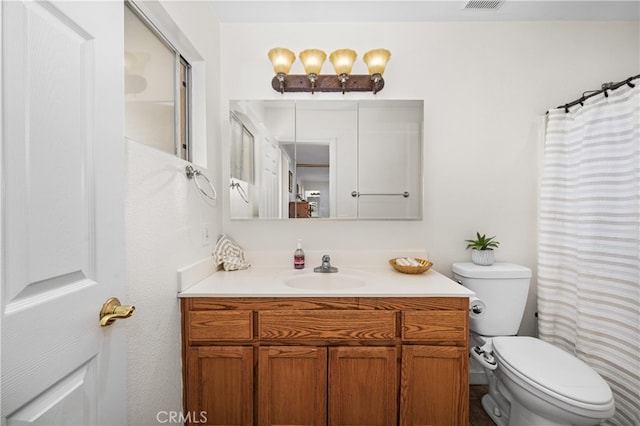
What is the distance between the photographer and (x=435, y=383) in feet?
4.31

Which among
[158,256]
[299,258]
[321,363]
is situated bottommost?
[321,363]

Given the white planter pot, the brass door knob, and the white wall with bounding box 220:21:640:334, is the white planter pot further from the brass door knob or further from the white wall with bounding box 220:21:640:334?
the brass door knob

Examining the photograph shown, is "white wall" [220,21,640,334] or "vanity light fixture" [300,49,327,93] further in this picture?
"white wall" [220,21,640,334]

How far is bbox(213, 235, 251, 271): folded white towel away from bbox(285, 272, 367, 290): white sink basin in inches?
13.7

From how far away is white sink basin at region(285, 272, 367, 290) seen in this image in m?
1.60

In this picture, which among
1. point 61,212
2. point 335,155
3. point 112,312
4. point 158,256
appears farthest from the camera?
point 335,155

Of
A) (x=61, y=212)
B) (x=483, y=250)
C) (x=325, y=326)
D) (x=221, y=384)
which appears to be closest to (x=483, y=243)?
(x=483, y=250)

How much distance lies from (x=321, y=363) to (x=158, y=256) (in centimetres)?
84

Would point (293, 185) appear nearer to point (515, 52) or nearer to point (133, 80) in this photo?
point (133, 80)

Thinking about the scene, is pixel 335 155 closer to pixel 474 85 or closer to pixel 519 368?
pixel 474 85

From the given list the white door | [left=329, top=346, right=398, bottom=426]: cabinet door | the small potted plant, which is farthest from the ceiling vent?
[left=329, top=346, right=398, bottom=426]: cabinet door

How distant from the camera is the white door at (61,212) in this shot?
0.50m

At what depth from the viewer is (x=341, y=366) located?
131cm
